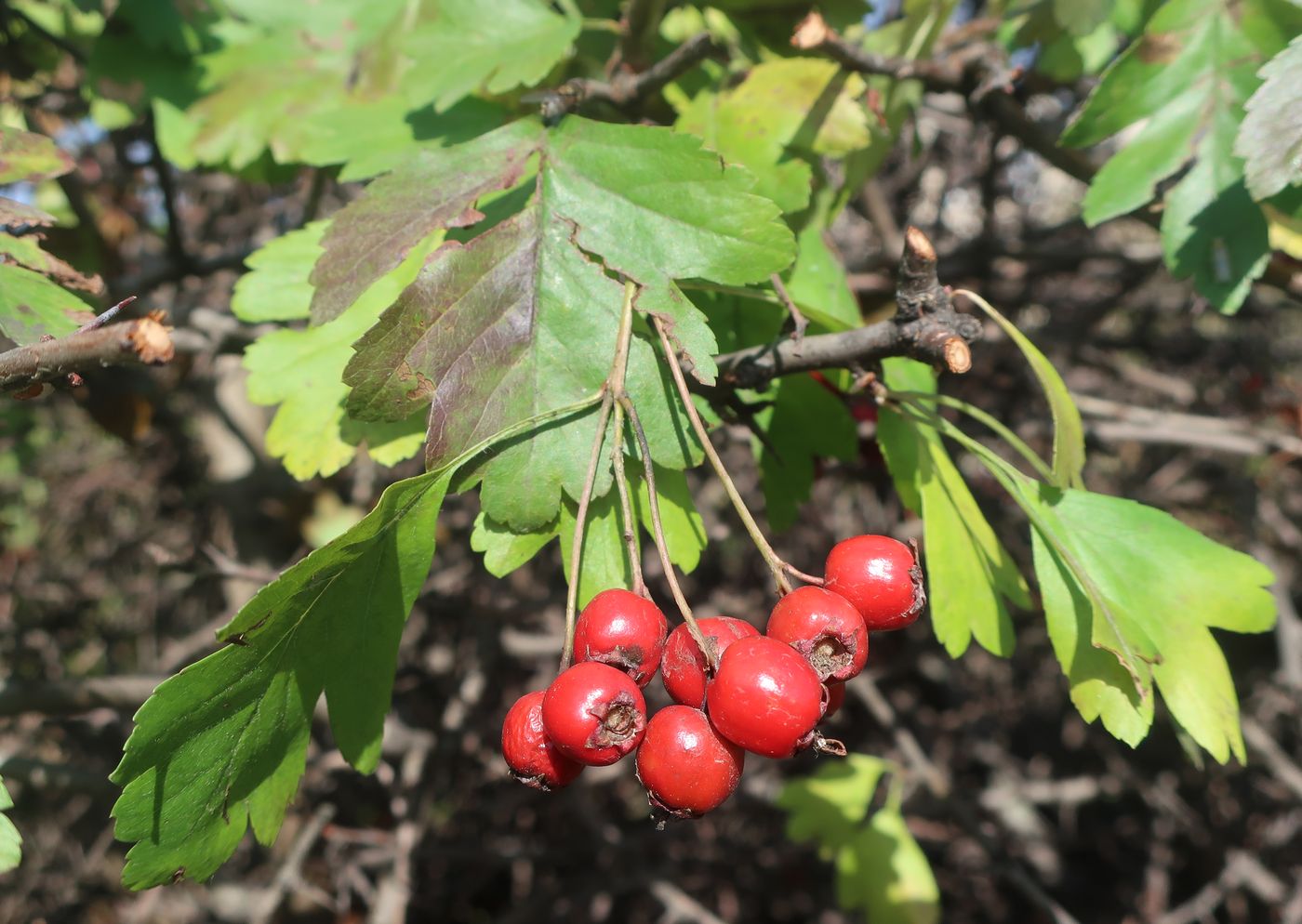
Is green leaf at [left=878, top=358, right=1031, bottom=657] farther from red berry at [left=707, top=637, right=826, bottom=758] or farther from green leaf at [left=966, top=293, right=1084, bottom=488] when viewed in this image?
red berry at [left=707, top=637, right=826, bottom=758]

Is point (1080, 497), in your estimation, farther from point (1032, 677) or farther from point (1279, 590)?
point (1032, 677)

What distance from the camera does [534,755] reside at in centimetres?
98

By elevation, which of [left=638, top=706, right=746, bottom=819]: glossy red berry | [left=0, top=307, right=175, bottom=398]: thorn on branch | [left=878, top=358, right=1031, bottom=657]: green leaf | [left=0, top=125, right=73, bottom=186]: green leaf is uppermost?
[left=0, top=307, right=175, bottom=398]: thorn on branch

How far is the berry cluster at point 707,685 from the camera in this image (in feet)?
2.97

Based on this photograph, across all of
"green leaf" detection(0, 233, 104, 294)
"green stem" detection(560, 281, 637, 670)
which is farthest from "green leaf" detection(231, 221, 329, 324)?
"green stem" detection(560, 281, 637, 670)

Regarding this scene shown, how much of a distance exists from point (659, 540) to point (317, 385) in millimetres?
691

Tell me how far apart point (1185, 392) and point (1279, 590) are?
706 mm

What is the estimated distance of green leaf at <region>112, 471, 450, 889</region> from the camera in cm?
98

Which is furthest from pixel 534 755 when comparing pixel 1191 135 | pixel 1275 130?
A: pixel 1191 135

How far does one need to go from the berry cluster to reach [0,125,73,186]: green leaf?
1.07 m

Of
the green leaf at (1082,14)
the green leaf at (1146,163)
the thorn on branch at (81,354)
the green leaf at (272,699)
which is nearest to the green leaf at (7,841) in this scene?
the green leaf at (272,699)

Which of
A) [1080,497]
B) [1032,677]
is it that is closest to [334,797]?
[1080,497]

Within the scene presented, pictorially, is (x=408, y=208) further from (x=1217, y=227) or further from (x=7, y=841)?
(x=1217, y=227)

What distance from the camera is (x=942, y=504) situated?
1356mm
